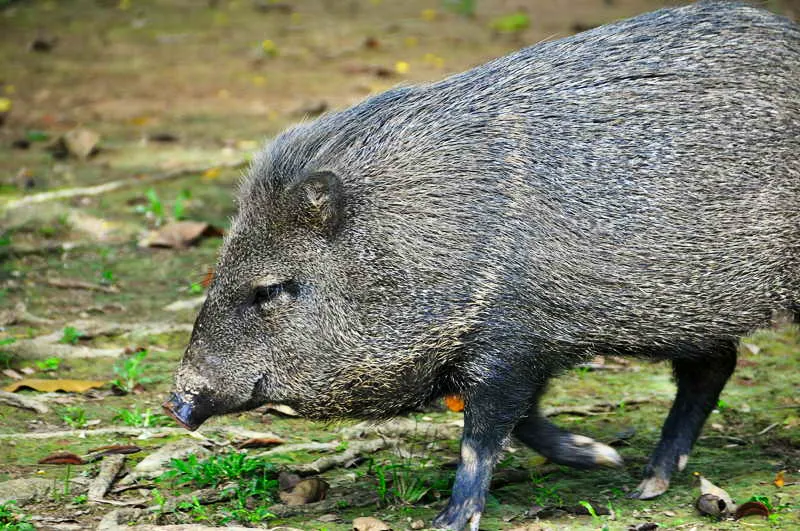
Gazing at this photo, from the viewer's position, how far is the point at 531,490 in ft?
15.3

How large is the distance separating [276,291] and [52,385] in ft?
5.11

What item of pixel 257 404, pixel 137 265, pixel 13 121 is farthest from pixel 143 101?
pixel 257 404

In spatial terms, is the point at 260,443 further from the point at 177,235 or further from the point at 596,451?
the point at 177,235

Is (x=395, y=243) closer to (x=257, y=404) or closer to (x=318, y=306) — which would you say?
(x=318, y=306)

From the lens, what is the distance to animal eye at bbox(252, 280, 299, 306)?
4.34 meters

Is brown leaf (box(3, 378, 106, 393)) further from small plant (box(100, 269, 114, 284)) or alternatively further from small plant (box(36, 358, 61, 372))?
small plant (box(100, 269, 114, 284))

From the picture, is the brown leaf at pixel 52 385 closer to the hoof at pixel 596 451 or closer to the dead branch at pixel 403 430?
the dead branch at pixel 403 430

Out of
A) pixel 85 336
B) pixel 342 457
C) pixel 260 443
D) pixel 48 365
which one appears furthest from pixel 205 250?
pixel 342 457

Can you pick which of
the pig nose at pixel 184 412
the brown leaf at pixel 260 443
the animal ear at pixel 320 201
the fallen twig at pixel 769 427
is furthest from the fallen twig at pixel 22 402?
the fallen twig at pixel 769 427

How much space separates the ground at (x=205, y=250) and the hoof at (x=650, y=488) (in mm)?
53

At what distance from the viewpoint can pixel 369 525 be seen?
4.14 meters

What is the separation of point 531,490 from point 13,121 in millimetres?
6366

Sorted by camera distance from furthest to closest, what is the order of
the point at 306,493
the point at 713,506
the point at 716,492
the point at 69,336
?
the point at 69,336 → the point at 306,493 → the point at 716,492 → the point at 713,506

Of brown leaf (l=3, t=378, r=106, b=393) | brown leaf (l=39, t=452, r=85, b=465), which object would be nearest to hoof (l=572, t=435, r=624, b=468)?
brown leaf (l=39, t=452, r=85, b=465)
